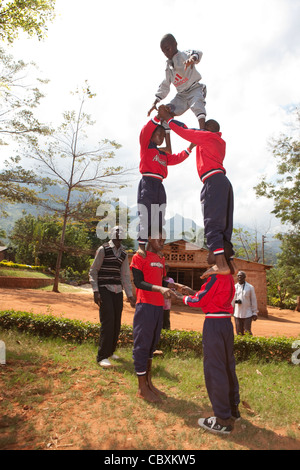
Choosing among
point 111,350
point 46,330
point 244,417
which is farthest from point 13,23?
point 244,417

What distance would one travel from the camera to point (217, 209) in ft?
11.8

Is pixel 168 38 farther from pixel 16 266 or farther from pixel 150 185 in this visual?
pixel 16 266

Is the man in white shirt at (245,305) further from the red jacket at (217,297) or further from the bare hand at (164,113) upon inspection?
the bare hand at (164,113)

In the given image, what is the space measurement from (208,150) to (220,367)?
2.63 m

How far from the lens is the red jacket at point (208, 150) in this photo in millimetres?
3771

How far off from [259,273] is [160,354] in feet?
54.0

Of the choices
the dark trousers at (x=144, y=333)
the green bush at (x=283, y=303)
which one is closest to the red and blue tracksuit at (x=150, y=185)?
the dark trousers at (x=144, y=333)

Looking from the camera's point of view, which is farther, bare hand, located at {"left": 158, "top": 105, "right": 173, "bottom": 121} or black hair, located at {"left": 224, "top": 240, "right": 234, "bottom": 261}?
bare hand, located at {"left": 158, "top": 105, "right": 173, "bottom": 121}

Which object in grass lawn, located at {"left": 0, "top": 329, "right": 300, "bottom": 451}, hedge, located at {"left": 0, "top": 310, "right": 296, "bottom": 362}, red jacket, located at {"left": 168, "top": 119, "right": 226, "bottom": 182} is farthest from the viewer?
hedge, located at {"left": 0, "top": 310, "right": 296, "bottom": 362}

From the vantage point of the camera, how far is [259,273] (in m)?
21.2

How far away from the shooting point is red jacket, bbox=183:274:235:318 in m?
3.47

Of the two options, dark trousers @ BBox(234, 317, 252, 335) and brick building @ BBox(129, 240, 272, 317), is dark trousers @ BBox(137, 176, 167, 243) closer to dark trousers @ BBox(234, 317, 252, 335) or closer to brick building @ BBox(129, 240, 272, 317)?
dark trousers @ BBox(234, 317, 252, 335)

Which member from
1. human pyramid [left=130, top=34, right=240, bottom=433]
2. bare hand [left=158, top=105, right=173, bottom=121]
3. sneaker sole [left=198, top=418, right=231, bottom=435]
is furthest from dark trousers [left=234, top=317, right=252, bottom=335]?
bare hand [left=158, top=105, right=173, bottom=121]

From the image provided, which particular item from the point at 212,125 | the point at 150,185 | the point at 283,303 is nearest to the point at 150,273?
the point at 150,185
